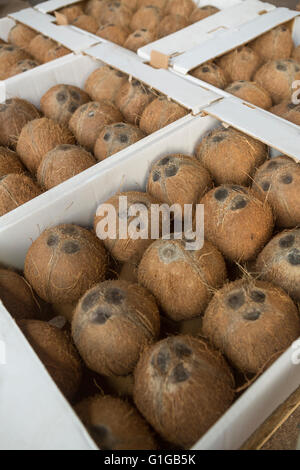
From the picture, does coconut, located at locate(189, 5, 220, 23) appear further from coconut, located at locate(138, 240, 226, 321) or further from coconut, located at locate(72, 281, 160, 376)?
coconut, located at locate(72, 281, 160, 376)

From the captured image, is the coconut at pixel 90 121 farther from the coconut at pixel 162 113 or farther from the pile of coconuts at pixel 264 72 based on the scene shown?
the pile of coconuts at pixel 264 72

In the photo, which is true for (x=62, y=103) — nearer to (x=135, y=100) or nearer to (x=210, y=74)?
(x=135, y=100)

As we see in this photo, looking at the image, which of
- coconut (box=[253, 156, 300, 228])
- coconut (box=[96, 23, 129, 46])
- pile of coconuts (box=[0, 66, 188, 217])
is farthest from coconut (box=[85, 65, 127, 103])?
coconut (box=[253, 156, 300, 228])

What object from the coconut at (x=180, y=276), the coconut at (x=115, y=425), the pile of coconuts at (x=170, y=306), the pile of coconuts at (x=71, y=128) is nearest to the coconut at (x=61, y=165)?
the pile of coconuts at (x=71, y=128)

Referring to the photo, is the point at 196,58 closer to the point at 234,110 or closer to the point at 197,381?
the point at 234,110

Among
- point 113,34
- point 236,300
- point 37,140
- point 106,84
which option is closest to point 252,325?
point 236,300

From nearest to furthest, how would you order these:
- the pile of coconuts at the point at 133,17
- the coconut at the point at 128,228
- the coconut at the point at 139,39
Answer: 1. the coconut at the point at 128,228
2. the coconut at the point at 139,39
3. the pile of coconuts at the point at 133,17
